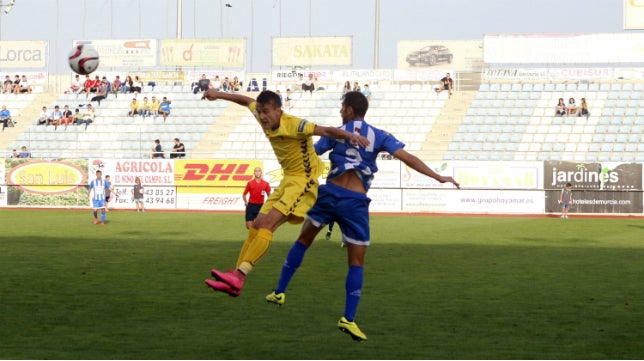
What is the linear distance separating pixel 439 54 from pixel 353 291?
6328cm

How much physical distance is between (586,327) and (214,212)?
30.5 m

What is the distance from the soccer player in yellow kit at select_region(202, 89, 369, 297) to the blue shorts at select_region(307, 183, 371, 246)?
0.17m

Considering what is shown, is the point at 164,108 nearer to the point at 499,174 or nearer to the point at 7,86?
the point at 7,86

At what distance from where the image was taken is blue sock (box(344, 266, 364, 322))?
9242mm

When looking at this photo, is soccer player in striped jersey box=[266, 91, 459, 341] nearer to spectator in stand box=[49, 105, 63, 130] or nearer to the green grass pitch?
the green grass pitch

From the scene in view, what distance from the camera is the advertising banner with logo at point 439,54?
70.8 meters

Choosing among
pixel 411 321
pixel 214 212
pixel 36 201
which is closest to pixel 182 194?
pixel 214 212

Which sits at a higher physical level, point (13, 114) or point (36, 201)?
point (13, 114)

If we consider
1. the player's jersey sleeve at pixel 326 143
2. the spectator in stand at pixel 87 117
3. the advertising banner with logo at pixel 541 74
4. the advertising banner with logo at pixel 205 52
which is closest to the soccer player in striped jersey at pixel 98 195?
the spectator in stand at pixel 87 117

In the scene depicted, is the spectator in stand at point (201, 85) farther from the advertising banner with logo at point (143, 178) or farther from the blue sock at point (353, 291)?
the blue sock at point (353, 291)

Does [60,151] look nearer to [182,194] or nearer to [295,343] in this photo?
[182,194]

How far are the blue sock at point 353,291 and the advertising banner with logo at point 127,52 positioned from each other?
54.1 metres

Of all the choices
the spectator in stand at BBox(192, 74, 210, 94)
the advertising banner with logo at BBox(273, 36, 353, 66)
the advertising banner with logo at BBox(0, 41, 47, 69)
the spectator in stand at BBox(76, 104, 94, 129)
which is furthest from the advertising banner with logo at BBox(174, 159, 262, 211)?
the advertising banner with logo at BBox(0, 41, 47, 69)

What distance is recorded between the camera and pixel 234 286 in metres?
8.76
